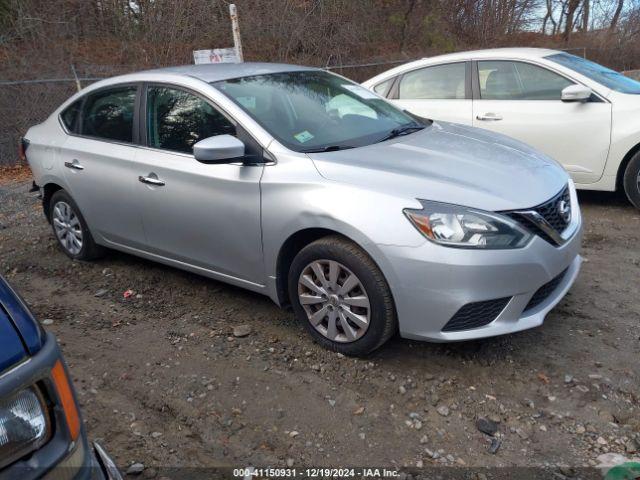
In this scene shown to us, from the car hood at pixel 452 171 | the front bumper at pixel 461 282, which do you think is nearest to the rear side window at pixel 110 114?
the car hood at pixel 452 171

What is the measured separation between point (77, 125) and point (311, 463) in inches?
140

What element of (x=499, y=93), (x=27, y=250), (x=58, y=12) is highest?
(x=58, y=12)

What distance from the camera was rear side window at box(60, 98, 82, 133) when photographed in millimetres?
4852

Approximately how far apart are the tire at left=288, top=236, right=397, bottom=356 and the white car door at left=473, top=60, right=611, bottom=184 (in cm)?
351

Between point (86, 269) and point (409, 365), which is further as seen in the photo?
point (86, 269)

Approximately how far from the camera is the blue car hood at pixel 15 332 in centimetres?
146

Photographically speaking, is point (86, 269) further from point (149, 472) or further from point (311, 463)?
point (311, 463)

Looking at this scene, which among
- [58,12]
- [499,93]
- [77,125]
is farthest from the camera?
[58,12]

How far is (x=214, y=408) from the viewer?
302 centimetres

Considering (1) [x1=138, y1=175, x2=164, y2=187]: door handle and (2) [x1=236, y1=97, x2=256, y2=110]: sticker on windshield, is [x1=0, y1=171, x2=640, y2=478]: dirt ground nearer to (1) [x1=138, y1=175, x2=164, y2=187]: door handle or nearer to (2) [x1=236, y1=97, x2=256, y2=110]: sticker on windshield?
(1) [x1=138, y1=175, x2=164, y2=187]: door handle

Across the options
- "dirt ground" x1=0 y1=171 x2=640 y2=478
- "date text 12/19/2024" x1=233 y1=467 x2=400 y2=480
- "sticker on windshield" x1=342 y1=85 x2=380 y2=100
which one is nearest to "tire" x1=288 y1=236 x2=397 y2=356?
"dirt ground" x1=0 y1=171 x2=640 y2=478

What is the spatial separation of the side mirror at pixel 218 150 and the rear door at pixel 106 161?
3.37 feet

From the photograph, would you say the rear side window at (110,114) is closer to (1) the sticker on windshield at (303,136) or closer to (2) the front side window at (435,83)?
(1) the sticker on windshield at (303,136)

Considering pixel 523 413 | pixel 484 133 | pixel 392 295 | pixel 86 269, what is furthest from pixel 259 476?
pixel 86 269
